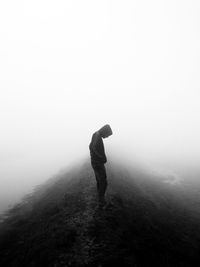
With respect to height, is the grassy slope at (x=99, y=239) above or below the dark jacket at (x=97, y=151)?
below

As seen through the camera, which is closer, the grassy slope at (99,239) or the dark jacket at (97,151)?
the grassy slope at (99,239)

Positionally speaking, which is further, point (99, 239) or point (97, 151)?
point (97, 151)

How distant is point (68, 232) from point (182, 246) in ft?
19.3

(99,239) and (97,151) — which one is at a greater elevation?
(97,151)

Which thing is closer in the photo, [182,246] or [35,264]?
[35,264]

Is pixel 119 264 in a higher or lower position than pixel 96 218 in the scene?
lower

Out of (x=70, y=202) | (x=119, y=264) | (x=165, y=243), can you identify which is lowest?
(x=165, y=243)

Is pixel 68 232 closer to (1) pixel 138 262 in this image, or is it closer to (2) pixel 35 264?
(2) pixel 35 264

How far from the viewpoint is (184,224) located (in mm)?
16500

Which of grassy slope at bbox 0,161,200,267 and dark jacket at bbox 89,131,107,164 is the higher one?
dark jacket at bbox 89,131,107,164

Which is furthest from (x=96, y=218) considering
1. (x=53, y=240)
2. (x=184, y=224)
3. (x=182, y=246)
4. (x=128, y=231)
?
(x=184, y=224)

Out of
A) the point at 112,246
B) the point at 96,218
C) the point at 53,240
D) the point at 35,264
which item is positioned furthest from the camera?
the point at 96,218

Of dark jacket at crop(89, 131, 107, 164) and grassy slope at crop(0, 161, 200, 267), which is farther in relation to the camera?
dark jacket at crop(89, 131, 107, 164)

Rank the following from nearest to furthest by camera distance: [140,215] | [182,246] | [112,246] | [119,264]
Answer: [119,264]
[112,246]
[182,246]
[140,215]
